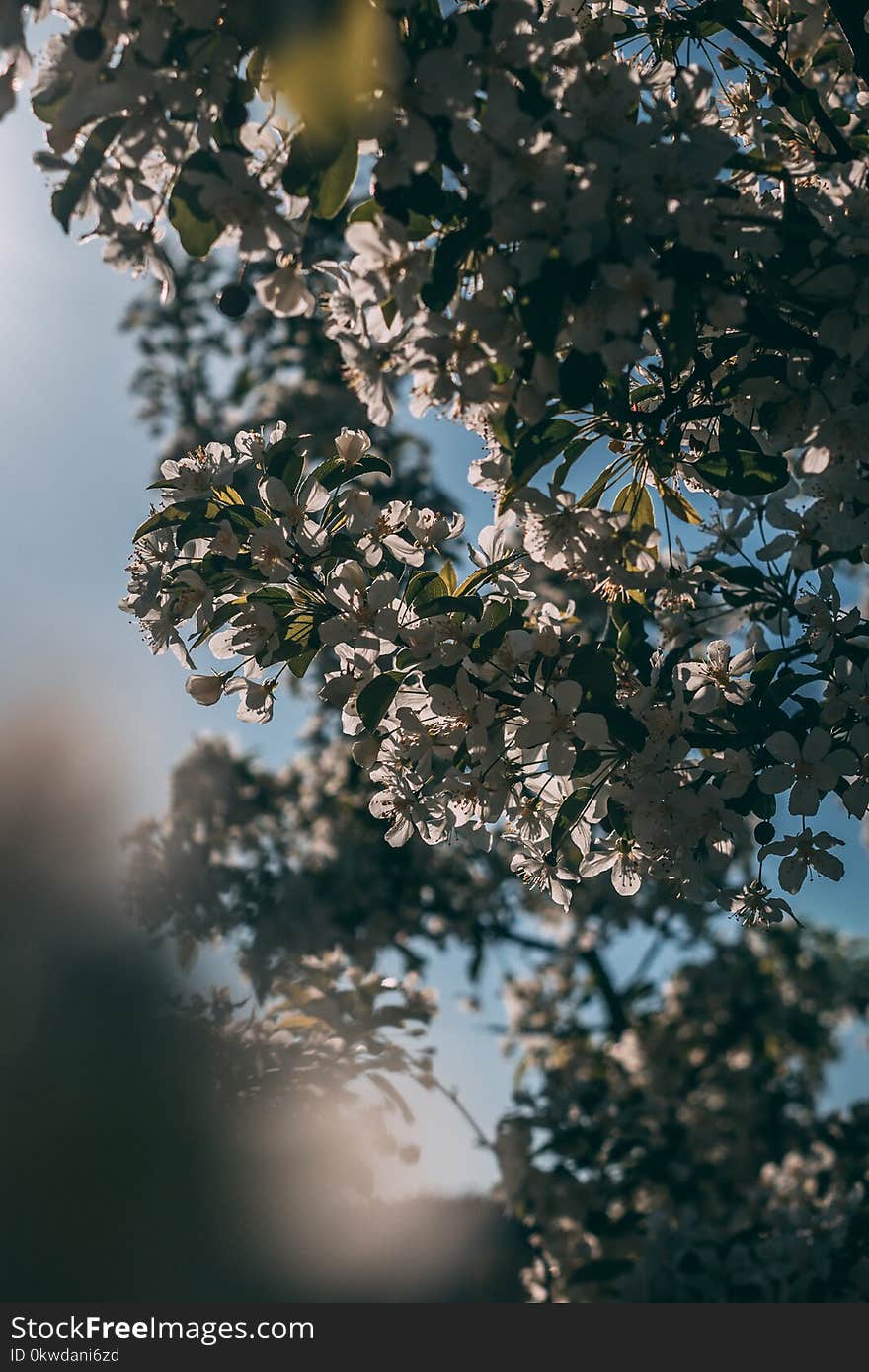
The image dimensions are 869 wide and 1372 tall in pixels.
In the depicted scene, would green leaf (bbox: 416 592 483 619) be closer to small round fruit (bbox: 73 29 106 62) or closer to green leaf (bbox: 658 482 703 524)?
green leaf (bbox: 658 482 703 524)

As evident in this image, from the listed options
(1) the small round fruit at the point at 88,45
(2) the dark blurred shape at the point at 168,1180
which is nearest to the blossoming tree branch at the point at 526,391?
(1) the small round fruit at the point at 88,45

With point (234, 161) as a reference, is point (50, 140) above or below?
above

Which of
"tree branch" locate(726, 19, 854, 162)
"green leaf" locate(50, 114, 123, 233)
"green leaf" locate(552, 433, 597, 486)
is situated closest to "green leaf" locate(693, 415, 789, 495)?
"green leaf" locate(552, 433, 597, 486)

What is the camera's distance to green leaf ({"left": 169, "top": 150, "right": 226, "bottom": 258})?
1.54 meters

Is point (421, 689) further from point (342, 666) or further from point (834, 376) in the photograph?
point (834, 376)

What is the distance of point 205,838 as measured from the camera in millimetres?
6574

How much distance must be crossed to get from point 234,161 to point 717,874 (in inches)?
60.8

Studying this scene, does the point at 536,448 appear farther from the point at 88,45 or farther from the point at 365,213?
the point at 88,45

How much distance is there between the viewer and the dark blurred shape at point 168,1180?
12.8ft

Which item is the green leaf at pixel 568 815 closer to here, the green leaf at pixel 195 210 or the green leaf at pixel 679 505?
the green leaf at pixel 679 505

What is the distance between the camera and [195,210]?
160cm

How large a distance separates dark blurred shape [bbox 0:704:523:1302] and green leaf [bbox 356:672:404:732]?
2.51 metres

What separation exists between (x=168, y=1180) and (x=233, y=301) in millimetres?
3925

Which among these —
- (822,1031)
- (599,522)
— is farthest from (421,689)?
(822,1031)
